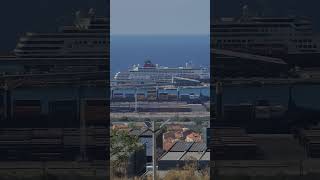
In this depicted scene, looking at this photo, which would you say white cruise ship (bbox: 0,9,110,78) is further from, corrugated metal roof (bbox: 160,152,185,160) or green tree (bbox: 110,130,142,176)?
corrugated metal roof (bbox: 160,152,185,160)

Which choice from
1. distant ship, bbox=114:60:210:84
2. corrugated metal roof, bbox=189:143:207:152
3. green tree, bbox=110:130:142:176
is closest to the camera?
green tree, bbox=110:130:142:176

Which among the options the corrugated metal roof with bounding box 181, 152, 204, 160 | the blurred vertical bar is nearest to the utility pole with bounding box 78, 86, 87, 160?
the blurred vertical bar

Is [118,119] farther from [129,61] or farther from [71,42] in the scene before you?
[71,42]

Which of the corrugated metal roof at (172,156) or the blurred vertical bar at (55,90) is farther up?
the blurred vertical bar at (55,90)

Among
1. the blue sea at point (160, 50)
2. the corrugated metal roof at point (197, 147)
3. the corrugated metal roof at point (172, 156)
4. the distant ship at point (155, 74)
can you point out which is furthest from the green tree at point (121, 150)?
the distant ship at point (155, 74)

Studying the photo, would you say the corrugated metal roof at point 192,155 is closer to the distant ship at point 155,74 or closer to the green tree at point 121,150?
the green tree at point 121,150

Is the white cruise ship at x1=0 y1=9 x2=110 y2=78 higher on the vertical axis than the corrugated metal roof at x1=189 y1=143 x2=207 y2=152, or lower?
higher

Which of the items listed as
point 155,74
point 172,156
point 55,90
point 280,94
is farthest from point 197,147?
point 155,74
